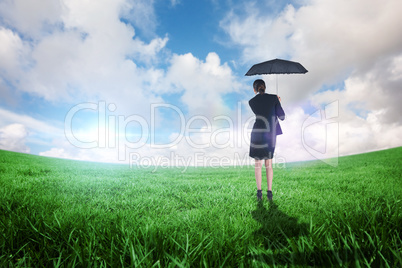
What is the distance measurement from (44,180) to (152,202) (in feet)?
12.7

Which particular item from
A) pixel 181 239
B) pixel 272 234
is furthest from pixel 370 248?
pixel 181 239

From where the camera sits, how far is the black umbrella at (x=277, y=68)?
20.0 feet

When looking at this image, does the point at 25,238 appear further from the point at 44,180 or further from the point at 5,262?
the point at 44,180

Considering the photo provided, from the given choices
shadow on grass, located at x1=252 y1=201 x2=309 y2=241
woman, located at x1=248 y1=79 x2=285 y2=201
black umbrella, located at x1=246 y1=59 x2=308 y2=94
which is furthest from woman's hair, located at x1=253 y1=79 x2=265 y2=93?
shadow on grass, located at x1=252 y1=201 x2=309 y2=241

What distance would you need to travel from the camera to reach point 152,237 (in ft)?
6.81

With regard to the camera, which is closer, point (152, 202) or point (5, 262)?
point (5, 262)

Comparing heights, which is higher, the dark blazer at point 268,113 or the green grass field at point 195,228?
the dark blazer at point 268,113

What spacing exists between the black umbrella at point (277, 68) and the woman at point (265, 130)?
1.27 meters

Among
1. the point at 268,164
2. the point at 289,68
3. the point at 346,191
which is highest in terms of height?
the point at 289,68

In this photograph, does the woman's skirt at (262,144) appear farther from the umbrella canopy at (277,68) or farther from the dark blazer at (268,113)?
the umbrella canopy at (277,68)

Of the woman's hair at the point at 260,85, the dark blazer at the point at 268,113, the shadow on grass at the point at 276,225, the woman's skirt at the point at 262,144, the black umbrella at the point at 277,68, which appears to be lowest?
the shadow on grass at the point at 276,225

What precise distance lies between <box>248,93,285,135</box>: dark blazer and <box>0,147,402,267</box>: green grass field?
163 cm

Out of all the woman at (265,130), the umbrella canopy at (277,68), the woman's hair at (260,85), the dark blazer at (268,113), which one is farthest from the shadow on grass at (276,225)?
the umbrella canopy at (277,68)

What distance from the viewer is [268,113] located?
5059mm
